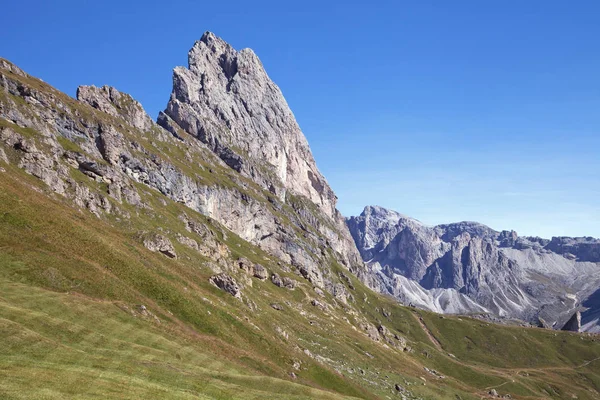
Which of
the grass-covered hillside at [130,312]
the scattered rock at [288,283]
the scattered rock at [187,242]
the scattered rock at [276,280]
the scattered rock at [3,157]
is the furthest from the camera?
the scattered rock at [288,283]

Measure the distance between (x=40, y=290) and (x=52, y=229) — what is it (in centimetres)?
2083

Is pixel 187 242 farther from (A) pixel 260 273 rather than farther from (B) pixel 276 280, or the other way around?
(B) pixel 276 280

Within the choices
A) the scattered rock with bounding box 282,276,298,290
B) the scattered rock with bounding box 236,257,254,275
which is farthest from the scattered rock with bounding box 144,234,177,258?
the scattered rock with bounding box 282,276,298,290

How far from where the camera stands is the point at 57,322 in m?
52.0

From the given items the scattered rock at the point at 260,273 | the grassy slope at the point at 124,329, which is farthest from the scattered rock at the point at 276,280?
the grassy slope at the point at 124,329

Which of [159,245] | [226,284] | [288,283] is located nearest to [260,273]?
[288,283]

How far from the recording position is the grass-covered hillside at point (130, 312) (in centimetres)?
4388

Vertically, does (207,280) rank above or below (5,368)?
above

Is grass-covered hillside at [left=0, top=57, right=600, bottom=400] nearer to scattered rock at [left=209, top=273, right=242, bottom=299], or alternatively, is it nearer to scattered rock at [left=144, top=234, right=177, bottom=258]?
scattered rock at [left=144, top=234, right=177, bottom=258]

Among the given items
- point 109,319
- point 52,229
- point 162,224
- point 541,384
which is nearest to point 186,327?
→ point 109,319

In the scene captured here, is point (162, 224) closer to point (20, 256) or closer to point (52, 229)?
point (52, 229)

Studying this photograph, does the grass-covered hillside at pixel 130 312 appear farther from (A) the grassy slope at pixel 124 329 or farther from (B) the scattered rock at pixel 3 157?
(B) the scattered rock at pixel 3 157

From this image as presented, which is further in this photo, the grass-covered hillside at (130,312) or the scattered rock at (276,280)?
the scattered rock at (276,280)

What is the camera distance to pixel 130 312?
6675 centimetres
